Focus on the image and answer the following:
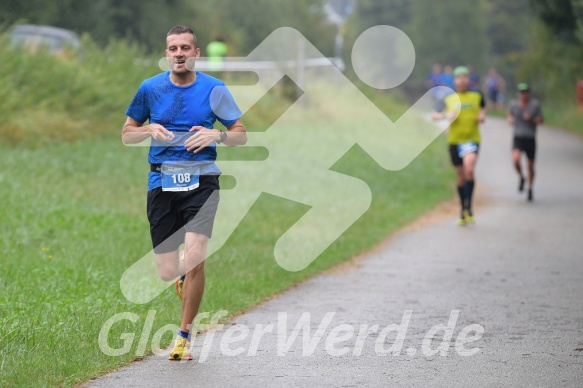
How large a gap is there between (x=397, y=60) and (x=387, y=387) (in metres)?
76.2

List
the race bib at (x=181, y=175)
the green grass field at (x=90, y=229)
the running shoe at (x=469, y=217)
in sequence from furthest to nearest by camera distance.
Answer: the running shoe at (x=469, y=217), the green grass field at (x=90, y=229), the race bib at (x=181, y=175)

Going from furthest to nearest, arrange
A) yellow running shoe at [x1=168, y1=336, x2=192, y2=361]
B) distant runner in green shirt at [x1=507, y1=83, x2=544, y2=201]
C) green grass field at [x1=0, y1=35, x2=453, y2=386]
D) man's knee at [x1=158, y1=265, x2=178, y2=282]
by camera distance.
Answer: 1. distant runner in green shirt at [x1=507, y1=83, x2=544, y2=201]
2. man's knee at [x1=158, y1=265, x2=178, y2=282]
3. green grass field at [x1=0, y1=35, x2=453, y2=386]
4. yellow running shoe at [x1=168, y1=336, x2=192, y2=361]

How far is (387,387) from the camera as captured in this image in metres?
6.31

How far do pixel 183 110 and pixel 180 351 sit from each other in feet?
4.96

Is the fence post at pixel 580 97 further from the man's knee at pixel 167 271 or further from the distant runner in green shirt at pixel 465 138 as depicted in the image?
the man's knee at pixel 167 271

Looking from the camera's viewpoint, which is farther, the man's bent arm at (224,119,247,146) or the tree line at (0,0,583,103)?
the tree line at (0,0,583,103)

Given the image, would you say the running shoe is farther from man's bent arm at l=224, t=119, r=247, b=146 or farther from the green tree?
the green tree

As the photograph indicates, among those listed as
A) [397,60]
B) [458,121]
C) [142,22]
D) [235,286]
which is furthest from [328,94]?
[397,60]

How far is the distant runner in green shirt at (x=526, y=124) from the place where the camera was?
19.6 metres

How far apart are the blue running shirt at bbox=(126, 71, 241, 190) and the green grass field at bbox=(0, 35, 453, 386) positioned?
1263mm

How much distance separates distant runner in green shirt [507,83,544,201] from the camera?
64.4 feet

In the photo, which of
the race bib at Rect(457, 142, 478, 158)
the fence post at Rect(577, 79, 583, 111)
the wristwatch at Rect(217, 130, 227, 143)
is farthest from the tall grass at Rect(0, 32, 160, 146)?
the fence post at Rect(577, 79, 583, 111)

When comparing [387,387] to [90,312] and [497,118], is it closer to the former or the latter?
[90,312]

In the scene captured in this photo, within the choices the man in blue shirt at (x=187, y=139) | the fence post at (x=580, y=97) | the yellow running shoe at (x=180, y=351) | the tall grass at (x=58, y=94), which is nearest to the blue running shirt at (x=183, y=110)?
the man in blue shirt at (x=187, y=139)
